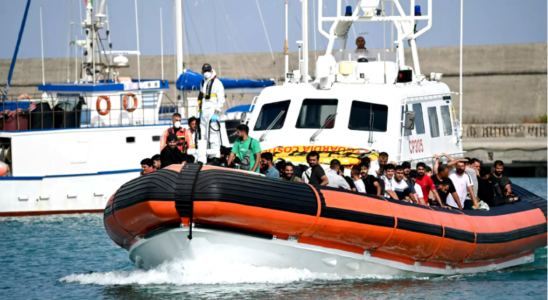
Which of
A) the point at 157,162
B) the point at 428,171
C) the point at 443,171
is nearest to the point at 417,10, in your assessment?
the point at 428,171

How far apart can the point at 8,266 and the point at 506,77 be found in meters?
31.7

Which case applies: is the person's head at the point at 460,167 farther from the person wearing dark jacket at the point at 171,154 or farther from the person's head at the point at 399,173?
the person wearing dark jacket at the point at 171,154

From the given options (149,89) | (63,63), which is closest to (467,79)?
(63,63)

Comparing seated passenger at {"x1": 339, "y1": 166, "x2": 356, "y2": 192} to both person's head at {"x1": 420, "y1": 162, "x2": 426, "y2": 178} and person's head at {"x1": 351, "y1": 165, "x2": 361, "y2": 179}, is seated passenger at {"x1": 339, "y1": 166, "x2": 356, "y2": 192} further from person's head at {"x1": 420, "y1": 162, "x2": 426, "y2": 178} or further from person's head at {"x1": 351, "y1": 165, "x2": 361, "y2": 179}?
person's head at {"x1": 420, "y1": 162, "x2": 426, "y2": 178}

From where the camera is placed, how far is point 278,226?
893 cm

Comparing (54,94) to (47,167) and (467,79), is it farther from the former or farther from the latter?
(467,79)

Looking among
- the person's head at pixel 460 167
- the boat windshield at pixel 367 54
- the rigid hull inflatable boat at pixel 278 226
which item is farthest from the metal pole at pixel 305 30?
the rigid hull inflatable boat at pixel 278 226

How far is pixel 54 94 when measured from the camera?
21016 millimetres

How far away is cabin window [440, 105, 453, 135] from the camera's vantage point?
45.6ft

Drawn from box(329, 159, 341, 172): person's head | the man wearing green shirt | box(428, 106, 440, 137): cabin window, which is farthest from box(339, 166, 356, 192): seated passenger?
box(428, 106, 440, 137): cabin window

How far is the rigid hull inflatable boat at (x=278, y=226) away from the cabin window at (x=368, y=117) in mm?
2215

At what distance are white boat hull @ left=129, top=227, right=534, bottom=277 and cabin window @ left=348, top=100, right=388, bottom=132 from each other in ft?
9.10

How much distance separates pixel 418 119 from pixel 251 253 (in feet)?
15.5

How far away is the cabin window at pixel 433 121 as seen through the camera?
1338 cm
